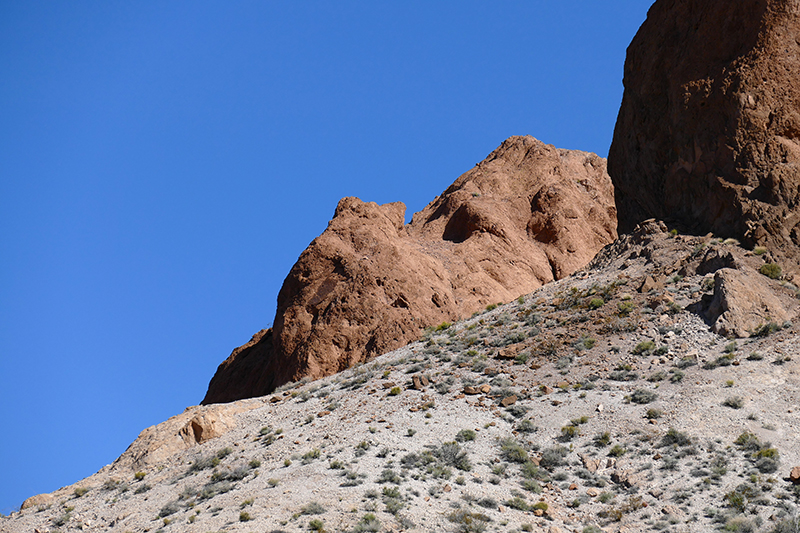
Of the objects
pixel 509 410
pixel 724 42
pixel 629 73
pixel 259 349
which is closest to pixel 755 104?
pixel 724 42

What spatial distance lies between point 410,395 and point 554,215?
82.4ft

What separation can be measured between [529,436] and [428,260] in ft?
62.8

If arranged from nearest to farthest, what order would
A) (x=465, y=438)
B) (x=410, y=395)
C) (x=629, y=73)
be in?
(x=465, y=438), (x=410, y=395), (x=629, y=73)

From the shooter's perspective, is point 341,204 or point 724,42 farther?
point 341,204

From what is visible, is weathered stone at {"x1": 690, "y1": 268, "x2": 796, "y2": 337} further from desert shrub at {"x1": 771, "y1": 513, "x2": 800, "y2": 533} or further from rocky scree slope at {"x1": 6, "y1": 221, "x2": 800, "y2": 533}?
desert shrub at {"x1": 771, "y1": 513, "x2": 800, "y2": 533}

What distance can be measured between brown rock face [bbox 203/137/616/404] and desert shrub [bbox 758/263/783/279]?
46.2ft

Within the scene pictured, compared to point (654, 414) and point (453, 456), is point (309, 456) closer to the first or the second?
point (453, 456)

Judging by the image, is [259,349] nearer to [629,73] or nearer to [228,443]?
[228,443]

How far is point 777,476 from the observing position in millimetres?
16578

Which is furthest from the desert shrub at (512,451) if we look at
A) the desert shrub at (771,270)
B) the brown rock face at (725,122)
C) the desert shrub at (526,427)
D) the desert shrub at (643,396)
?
the brown rock face at (725,122)

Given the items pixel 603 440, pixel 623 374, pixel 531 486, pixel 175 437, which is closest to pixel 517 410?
pixel 603 440

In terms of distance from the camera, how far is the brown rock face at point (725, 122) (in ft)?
87.2

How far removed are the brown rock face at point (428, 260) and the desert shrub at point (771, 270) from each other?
14093mm

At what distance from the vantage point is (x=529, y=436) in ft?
65.3
